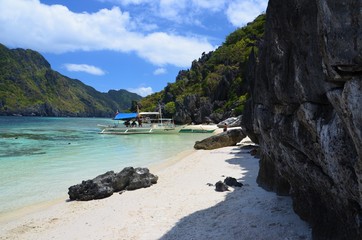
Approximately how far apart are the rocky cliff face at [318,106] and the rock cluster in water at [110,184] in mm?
7205

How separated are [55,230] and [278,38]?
7.85 metres

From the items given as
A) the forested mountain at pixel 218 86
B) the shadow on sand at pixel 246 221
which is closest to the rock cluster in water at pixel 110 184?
the shadow on sand at pixel 246 221

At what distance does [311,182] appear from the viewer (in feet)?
23.0

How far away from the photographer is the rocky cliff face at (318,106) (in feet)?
13.5

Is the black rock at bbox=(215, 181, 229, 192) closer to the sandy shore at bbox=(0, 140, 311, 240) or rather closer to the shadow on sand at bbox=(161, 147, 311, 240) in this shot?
the sandy shore at bbox=(0, 140, 311, 240)

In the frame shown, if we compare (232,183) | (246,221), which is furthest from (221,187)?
(246,221)

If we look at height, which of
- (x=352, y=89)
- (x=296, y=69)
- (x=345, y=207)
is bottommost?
(x=345, y=207)

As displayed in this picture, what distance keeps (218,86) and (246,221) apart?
78082 millimetres

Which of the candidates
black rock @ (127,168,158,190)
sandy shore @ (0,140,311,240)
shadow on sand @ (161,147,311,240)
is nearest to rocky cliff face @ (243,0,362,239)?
shadow on sand @ (161,147,311,240)

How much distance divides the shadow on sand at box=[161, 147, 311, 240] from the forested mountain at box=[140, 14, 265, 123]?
57.3m

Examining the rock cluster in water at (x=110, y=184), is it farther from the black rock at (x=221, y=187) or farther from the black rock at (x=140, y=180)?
the black rock at (x=221, y=187)

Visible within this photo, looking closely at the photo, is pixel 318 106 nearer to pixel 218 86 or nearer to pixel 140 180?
pixel 140 180

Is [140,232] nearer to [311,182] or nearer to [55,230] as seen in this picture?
[55,230]

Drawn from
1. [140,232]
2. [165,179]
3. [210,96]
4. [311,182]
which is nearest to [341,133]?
[311,182]
